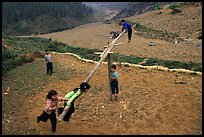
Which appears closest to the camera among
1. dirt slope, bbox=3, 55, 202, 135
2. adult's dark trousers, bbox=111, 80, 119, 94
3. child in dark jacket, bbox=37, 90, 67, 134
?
child in dark jacket, bbox=37, 90, 67, 134

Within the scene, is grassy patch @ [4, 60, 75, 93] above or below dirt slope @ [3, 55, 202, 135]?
below

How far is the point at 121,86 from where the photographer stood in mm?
10953

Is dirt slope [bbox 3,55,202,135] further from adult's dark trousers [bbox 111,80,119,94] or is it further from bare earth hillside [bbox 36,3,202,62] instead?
bare earth hillside [bbox 36,3,202,62]

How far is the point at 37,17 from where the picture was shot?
75062mm

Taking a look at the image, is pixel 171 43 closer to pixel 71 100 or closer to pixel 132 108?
pixel 132 108

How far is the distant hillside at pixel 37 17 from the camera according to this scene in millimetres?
68669

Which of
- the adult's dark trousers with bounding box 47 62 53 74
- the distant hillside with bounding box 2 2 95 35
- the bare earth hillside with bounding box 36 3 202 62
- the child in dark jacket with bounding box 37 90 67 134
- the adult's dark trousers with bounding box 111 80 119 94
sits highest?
the child in dark jacket with bounding box 37 90 67 134

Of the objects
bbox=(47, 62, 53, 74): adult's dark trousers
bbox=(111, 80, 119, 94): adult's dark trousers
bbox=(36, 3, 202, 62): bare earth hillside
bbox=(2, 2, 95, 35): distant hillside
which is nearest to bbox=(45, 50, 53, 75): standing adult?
bbox=(47, 62, 53, 74): adult's dark trousers

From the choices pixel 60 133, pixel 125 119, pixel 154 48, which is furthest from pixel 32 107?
pixel 154 48

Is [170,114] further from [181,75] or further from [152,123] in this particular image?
[181,75]

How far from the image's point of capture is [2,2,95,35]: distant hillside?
225 ft

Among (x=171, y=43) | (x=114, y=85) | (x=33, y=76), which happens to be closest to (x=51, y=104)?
(x=114, y=85)

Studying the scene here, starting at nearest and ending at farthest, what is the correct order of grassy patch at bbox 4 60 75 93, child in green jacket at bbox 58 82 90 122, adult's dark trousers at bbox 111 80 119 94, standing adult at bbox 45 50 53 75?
child in green jacket at bbox 58 82 90 122 < adult's dark trousers at bbox 111 80 119 94 < grassy patch at bbox 4 60 75 93 < standing adult at bbox 45 50 53 75

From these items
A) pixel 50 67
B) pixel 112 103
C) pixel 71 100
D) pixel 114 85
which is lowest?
pixel 112 103
